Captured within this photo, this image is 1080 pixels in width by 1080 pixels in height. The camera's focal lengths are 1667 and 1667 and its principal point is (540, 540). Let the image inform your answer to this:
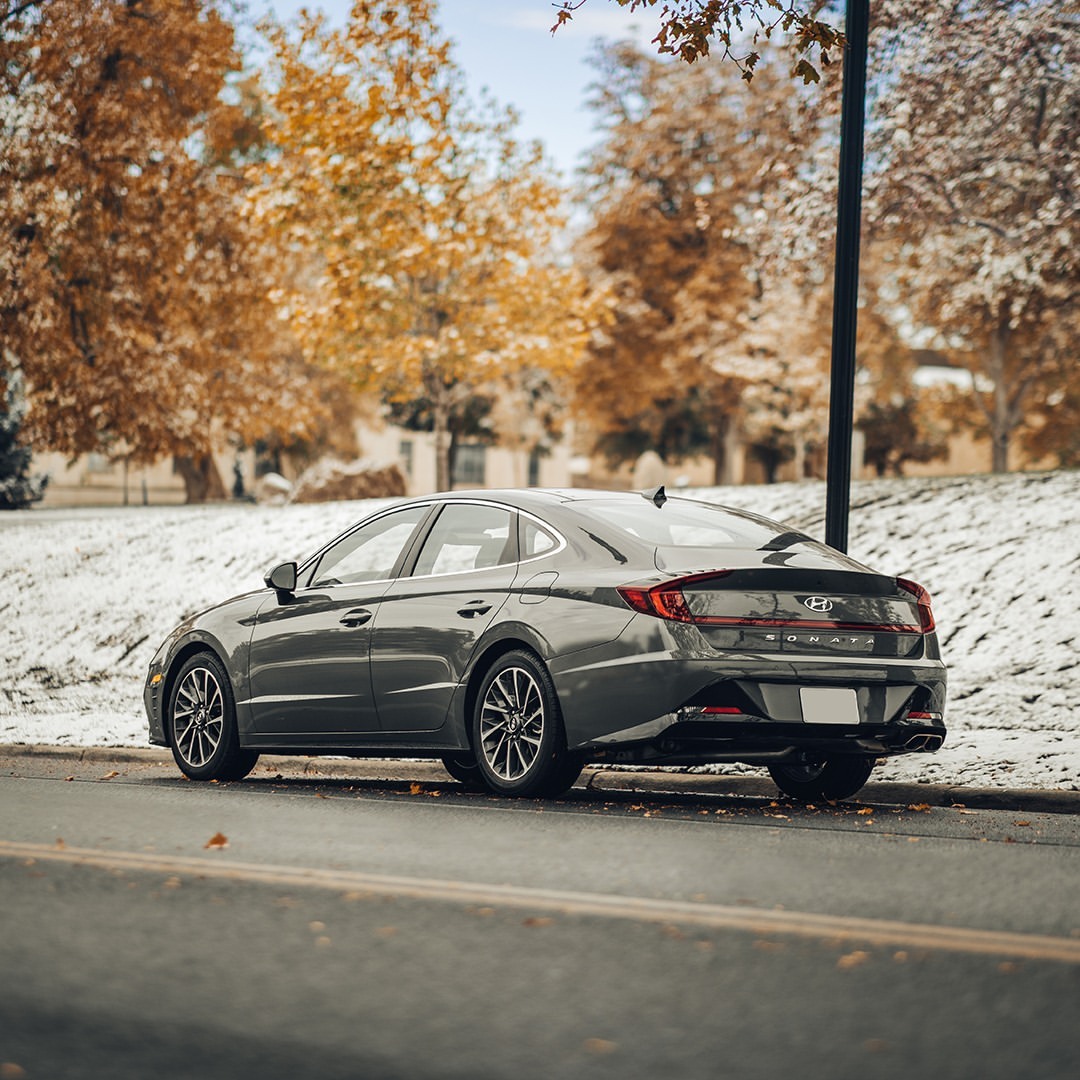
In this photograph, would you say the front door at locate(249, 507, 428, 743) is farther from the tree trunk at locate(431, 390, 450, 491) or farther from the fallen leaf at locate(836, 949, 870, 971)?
the tree trunk at locate(431, 390, 450, 491)

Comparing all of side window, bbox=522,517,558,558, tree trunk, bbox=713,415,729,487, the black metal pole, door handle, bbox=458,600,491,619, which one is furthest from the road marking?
tree trunk, bbox=713,415,729,487

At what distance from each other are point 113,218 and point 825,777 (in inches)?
794

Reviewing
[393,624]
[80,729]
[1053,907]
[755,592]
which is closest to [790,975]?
[1053,907]

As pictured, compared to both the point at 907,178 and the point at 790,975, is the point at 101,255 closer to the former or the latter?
the point at 907,178

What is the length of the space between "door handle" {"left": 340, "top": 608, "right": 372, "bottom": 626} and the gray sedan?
0.04 ft

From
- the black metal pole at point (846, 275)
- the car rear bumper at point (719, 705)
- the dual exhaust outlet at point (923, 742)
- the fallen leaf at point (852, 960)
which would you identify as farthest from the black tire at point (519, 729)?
the fallen leaf at point (852, 960)

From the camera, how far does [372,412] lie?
57.2 meters

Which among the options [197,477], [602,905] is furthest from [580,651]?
[197,477]

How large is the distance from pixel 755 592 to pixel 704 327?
105ft

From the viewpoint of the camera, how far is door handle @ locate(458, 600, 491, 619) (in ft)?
29.3

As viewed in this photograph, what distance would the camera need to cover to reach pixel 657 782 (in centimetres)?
1002

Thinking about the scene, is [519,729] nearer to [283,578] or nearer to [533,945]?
[283,578]

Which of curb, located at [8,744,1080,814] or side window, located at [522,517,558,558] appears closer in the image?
side window, located at [522,517,558,558]

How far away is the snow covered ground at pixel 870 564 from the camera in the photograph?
39.2 feet
